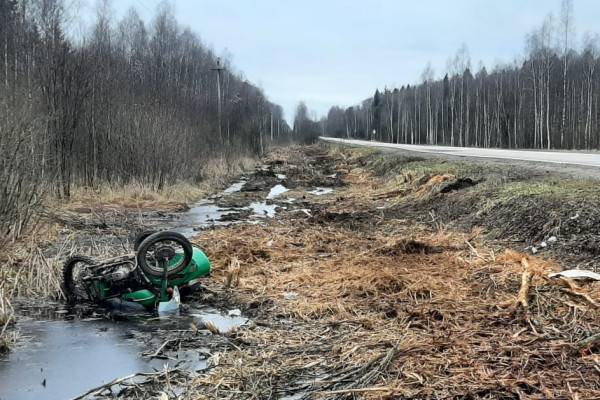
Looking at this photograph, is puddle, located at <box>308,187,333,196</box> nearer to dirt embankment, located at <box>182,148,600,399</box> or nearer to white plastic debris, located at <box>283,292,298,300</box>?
dirt embankment, located at <box>182,148,600,399</box>

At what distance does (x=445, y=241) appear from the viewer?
9.12 meters

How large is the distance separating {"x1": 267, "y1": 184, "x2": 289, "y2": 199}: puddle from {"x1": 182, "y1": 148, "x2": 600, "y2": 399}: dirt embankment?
9.93m

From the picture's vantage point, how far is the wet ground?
15.8 feet

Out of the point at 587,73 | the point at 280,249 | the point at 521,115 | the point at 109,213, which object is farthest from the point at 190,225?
the point at 521,115

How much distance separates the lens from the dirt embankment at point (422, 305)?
423 centimetres

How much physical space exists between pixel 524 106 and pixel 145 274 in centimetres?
6668

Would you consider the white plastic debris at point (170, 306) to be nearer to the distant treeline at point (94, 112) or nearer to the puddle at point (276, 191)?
the distant treeline at point (94, 112)

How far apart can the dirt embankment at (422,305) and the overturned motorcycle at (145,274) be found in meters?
0.80

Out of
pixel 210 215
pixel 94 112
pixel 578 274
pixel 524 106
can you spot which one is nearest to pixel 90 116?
pixel 94 112

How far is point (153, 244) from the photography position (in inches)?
268

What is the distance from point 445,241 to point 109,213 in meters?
9.97

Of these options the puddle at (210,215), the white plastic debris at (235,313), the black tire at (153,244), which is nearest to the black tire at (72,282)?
the black tire at (153,244)

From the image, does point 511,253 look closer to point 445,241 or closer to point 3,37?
point 445,241

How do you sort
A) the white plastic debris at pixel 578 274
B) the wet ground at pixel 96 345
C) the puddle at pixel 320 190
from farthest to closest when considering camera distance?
the puddle at pixel 320 190, the white plastic debris at pixel 578 274, the wet ground at pixel 96 345
